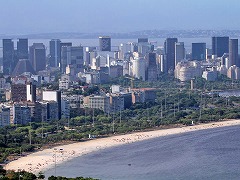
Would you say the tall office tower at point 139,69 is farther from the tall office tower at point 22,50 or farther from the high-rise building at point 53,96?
the high-rise building at point 53,96

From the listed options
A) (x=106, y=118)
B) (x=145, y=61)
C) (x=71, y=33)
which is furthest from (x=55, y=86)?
(x=71, y=33)

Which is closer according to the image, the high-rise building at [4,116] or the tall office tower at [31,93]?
the high-rise building at [4,116]

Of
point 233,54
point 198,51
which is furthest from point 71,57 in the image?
point 198,51

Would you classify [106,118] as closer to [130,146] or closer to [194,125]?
[194,125]

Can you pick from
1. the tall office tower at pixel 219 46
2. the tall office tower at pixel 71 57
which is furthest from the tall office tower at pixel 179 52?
the tall office tower at pixel 71 57

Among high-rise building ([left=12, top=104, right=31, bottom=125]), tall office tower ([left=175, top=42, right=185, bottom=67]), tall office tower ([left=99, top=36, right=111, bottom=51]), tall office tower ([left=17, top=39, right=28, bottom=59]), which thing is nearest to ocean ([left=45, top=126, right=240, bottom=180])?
high-rise building ([left=12, top=104, right=31, bottom=125])

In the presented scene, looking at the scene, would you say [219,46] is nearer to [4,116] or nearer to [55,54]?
[55,54]
